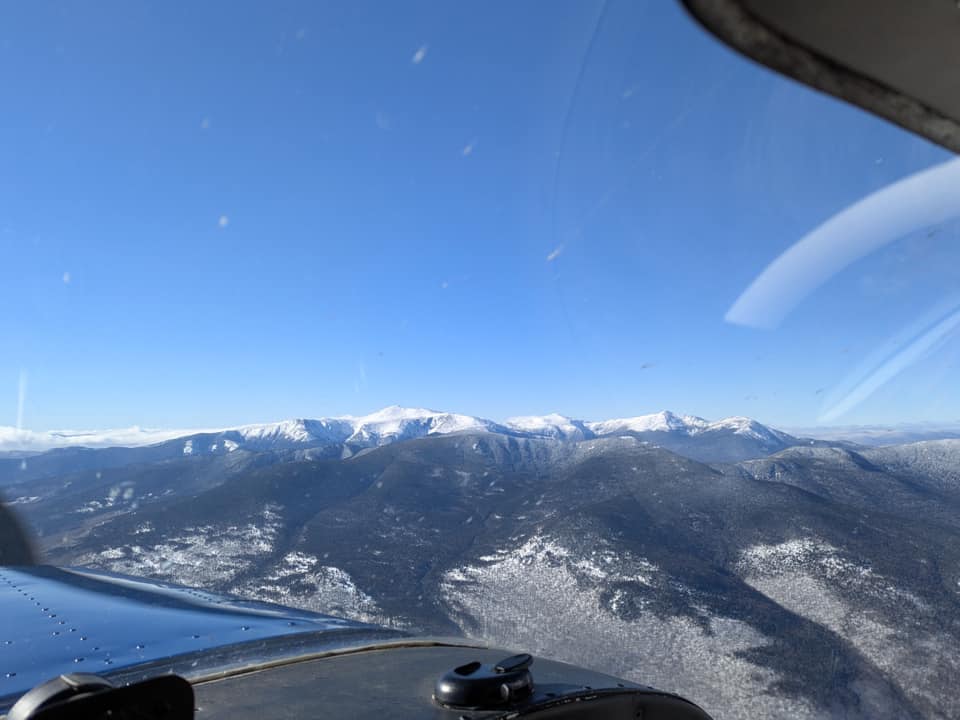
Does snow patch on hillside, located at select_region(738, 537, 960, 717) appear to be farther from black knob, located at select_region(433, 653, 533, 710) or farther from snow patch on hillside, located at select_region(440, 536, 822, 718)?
black knob, located at select_region(433, 653, 533, 710)

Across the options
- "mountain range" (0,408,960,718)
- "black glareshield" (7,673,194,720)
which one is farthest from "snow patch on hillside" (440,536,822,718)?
"black glareshield" (7,673,194,720)

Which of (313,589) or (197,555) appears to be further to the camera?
(197,555)

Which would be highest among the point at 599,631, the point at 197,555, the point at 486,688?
the point at 486,688

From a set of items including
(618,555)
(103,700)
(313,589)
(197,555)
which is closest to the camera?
(103,700)

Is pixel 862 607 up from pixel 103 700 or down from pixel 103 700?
down

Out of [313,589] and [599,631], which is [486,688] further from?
[313,589]

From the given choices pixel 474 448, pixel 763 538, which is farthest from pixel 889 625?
pixel 474 448

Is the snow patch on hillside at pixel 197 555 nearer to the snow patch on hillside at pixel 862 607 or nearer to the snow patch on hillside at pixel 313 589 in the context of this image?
the snow patch on hillside at pixel 313 589

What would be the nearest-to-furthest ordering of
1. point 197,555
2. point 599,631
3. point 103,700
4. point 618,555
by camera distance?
point 103,700 < point 599,631 < point 197,555 < point 618,555

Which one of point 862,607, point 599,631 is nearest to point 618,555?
point 599,631
